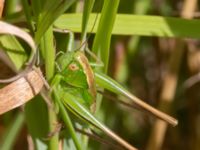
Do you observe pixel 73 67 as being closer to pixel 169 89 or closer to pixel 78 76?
pixel 78 76

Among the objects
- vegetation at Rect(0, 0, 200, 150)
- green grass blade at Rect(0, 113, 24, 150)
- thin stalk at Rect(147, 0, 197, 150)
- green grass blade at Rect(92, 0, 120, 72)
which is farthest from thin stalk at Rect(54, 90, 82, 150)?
thin stalk at Rect(147, 0, 197, 150)

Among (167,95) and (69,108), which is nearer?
(69,108)

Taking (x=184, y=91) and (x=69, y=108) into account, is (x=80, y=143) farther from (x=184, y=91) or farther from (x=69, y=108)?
(x=184, y=91)

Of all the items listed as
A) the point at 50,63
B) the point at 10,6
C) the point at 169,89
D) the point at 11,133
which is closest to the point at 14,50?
the point at 50,63

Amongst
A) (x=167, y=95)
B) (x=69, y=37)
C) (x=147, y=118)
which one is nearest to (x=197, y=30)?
(x=69, y=37)

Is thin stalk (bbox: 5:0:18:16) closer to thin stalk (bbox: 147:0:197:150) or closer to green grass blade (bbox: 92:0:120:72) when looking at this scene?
green grass blade (bbox: 92:0:120:72)

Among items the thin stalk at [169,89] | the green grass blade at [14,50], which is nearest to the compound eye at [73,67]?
the green grass blade at [14,50]
